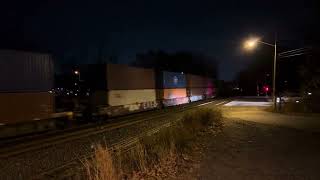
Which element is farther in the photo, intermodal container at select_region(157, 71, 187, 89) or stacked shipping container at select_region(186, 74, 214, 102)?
stacked shipping container at select_region(186, 74, 214, 102)

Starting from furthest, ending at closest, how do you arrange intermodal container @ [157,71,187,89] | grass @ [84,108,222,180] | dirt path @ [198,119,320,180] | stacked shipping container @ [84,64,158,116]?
intermodal container @ [157,71,187,89]
stacked shipping container @ [84,64,158,116]
dirt path @ [198,119,320,180]
grass @ [84,108,222,180]

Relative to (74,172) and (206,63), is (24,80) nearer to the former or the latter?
(74,172)

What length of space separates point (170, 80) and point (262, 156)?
106 feet

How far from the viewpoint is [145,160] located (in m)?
10.8

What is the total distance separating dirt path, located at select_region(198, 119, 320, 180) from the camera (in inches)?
367

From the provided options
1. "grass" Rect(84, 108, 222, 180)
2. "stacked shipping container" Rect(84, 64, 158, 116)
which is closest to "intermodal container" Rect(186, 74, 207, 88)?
"stacked shipping container" Rect(84, 64, 158, 116)

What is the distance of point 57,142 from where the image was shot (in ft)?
54.0

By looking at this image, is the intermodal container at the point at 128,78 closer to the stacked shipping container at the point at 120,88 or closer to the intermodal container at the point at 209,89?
the stacked shipping container at the point at 120,88

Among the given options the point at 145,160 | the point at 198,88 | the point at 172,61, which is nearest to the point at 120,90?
the point at 145,160

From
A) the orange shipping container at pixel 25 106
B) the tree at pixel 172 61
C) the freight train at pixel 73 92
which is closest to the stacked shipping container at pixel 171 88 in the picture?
the freight train at pixel 73 92

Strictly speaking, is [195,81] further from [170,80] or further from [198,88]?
[170,80]

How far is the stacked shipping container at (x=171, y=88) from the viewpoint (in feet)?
133

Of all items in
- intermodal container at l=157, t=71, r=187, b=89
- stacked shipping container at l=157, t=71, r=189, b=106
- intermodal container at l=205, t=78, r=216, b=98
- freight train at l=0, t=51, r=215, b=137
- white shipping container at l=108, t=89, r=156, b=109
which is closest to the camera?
freight train at l=0, t=51, r=215, b=137

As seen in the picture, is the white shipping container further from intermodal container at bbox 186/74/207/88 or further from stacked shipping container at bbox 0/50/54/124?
intermodal container at bbox 186/74/207/88
